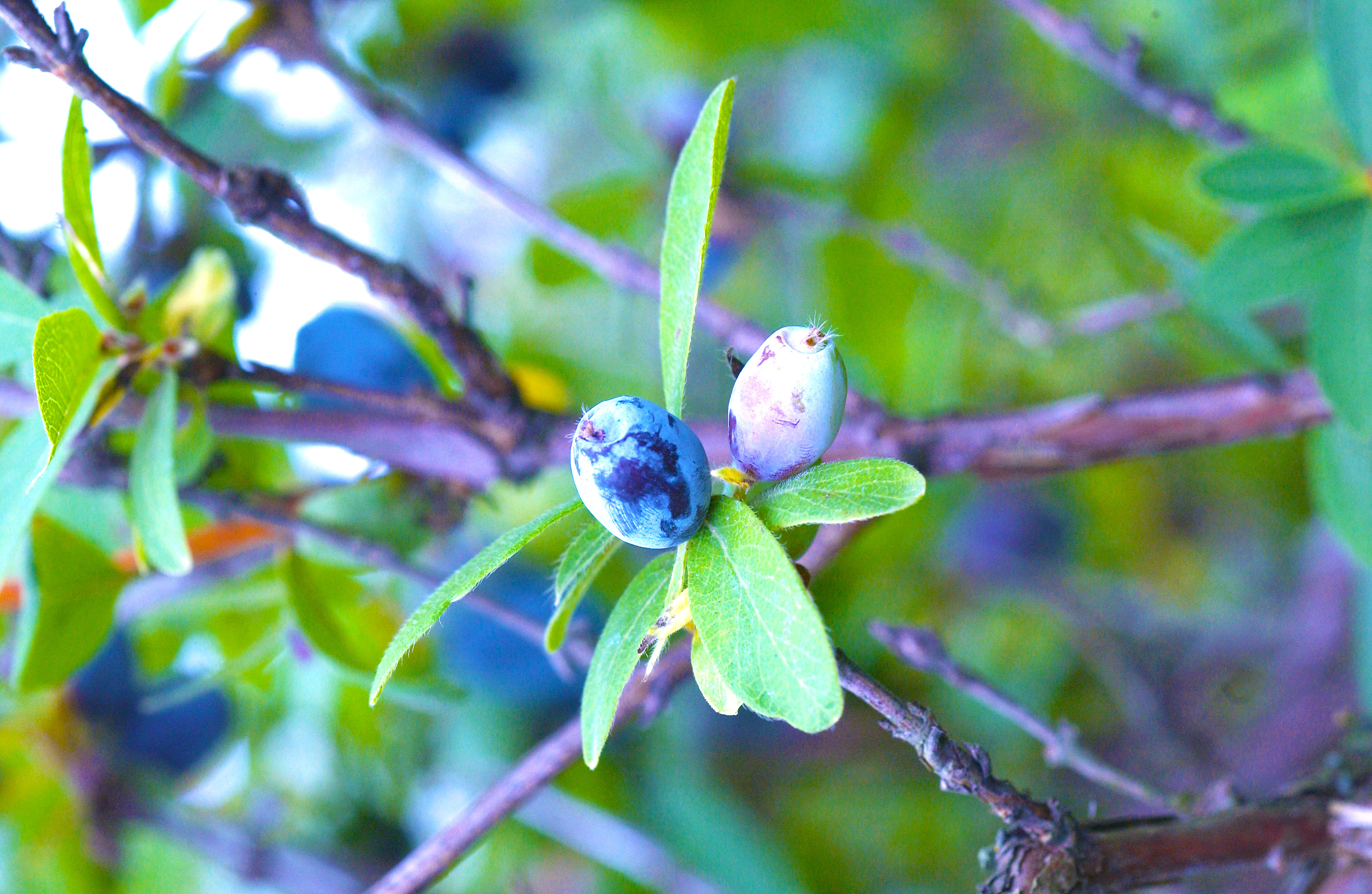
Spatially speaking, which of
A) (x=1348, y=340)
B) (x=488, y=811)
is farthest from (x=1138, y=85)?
(x=488, y=811)

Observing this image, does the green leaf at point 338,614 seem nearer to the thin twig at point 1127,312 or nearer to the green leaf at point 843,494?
the green leaf at point 843,494

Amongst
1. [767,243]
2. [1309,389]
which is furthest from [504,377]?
[767,243]

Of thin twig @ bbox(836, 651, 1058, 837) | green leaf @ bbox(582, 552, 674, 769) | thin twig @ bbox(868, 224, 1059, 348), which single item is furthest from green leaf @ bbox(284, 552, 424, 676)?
thin twig @ bbox(868, 224, 1059, 348)

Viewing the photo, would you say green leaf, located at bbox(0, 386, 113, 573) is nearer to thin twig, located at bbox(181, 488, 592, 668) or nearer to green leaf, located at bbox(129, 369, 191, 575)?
green leaf, located at bbox(129, 369, 191, 575)

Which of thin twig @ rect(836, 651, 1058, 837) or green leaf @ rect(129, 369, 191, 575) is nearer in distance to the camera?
thin twig @ rect(836, 651, 1058, 837)

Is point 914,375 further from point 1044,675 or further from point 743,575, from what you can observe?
point 743,575
